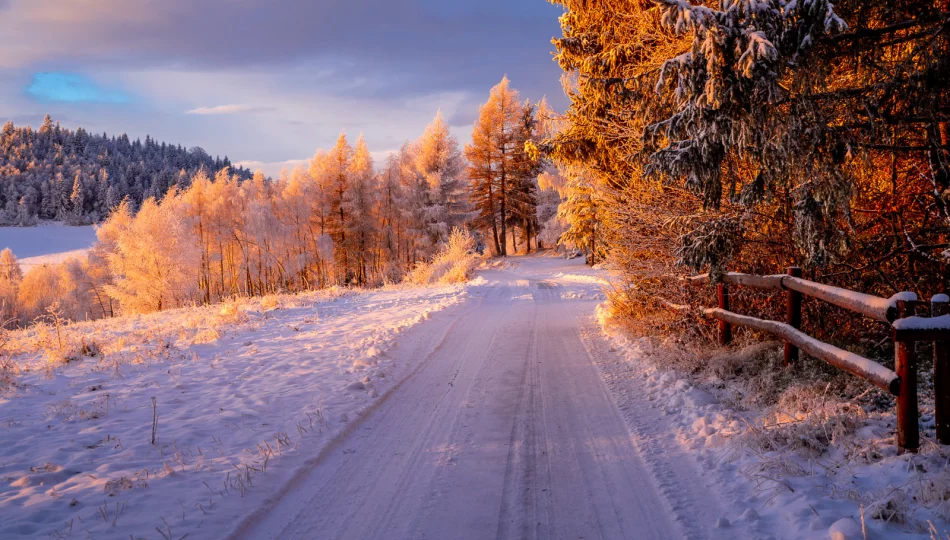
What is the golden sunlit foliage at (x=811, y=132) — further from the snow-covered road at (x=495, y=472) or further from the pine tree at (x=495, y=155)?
the pine tree at (x=495, y=155)

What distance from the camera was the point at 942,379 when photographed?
129 inches

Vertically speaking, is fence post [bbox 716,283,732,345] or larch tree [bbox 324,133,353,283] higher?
larch tree [bbox 324,133,353,283]

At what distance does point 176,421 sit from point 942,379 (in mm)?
6628

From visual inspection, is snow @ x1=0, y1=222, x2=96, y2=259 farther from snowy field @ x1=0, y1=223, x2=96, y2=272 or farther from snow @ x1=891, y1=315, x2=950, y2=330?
snow @ x1=891, y1=315, x2=950, y2=330

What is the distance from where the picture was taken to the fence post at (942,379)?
3242mm

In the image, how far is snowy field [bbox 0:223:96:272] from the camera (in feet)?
272

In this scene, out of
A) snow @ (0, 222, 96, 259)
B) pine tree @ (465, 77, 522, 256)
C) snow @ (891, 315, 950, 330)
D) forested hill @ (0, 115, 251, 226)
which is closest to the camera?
snow @ (891, 315, 950, 330)

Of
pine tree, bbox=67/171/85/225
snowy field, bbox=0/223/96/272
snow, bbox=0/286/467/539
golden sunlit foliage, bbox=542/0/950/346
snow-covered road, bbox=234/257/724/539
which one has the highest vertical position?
pine tree, bbox=67/171/85/225

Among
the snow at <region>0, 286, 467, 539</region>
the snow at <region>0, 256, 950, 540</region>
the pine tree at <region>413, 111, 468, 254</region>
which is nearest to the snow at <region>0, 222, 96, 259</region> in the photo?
the pine tree at <region>413, 111, 468, 254</region>

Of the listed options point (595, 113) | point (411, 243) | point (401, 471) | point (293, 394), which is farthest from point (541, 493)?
point (411, 243)

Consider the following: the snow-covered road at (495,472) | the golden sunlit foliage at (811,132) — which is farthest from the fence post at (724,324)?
the snow-covered road at (495,472)

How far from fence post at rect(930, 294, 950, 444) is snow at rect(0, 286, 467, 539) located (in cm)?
484

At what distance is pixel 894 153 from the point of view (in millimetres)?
5070

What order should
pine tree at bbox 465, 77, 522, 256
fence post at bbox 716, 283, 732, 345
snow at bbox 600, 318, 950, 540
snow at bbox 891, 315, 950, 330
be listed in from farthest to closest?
1. pine tree at bbox 465, 77, 522, 256
2. fence post at bbox 716, 283, 732, 345
3. snow at bbox 891, 315, 950, 330
4. snow at bbox 600, 318, 950, 540
